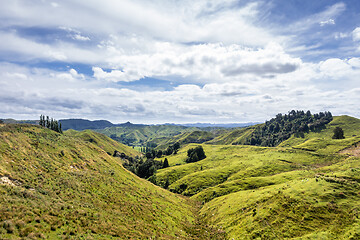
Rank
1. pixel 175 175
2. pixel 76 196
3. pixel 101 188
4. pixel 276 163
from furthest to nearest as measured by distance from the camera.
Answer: pixel 175 175, pixel 276 163, pixel 101 188, pixel 76 196

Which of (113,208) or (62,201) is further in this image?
(113,208)

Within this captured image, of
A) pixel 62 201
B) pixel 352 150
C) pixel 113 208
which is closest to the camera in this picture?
pixel 62 201

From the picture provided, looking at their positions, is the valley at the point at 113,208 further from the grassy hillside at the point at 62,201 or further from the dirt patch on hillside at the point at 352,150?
the dirt patch on hillside at the point at 352,150

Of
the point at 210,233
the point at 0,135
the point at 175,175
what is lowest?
the point at 175,175

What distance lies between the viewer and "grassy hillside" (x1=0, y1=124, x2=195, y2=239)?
21359 millimetres

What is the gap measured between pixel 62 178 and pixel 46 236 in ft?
71.1

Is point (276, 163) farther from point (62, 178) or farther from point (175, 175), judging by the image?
point (62, 178)

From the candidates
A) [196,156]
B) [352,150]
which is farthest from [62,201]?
[352,150]

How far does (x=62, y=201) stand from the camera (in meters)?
29.5

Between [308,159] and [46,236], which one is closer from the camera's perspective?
[46,236]

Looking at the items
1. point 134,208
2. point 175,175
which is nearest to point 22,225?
point 134,208

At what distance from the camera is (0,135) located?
133ft

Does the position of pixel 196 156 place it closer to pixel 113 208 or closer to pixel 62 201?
pixel 113 208

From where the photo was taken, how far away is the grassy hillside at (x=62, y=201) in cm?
2136
